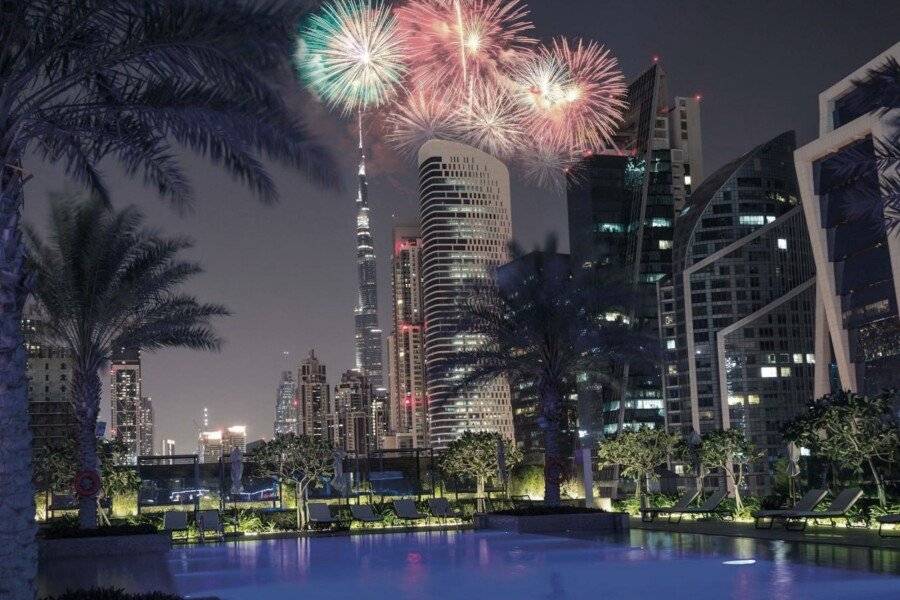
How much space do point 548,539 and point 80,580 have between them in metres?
9.91

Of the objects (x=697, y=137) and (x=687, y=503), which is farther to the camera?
(x=697, y=137)

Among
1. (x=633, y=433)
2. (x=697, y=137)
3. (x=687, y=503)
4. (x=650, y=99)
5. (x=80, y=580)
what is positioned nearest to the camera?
(x=80, y=580)

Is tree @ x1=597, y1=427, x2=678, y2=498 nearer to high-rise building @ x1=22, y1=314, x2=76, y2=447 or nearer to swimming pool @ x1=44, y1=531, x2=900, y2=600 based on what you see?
swimming pool @ x1=44, y1=531, x2=900, y2=600

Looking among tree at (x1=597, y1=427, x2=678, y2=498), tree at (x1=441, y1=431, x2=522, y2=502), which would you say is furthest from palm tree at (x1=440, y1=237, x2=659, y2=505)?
tree at (x1=441, y1=431, x2=522, y2=502)

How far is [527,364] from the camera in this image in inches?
1117

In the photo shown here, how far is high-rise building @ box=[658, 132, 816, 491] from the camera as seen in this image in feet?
308

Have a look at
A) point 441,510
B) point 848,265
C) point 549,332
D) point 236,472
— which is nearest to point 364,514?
point 441,510

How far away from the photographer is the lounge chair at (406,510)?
95.5ft

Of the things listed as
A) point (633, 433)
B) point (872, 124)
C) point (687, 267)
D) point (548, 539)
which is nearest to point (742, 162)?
point (687, 267)

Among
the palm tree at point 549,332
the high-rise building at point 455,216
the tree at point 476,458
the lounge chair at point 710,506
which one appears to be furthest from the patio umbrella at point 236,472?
the high-rise building at point 455,216

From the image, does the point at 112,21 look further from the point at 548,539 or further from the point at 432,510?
the point at 432,510

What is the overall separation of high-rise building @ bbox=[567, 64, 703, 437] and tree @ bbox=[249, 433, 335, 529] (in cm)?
8536

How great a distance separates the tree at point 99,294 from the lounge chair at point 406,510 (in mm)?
7827

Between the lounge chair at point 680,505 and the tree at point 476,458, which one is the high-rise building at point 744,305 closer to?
the tree at point 476,458
